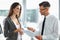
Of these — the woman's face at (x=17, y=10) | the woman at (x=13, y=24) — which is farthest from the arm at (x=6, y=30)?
the woman's face at (x=17, y=10)

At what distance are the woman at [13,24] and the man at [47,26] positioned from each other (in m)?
0.15

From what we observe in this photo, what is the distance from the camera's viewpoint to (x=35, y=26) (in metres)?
1.34

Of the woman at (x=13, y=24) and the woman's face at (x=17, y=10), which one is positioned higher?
the woman's face at (x=17, y=10)

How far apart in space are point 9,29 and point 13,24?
0.07 meters

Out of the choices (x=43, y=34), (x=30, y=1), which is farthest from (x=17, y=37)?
(x=30, y=1)

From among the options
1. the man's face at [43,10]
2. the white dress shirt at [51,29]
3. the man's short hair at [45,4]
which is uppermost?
the man's short hair at [45,4]

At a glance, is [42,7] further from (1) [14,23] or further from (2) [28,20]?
(1) [14,23]

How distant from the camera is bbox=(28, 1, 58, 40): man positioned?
1.31m

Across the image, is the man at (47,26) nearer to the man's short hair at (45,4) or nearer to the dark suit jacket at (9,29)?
the man's short hair at (45,4)

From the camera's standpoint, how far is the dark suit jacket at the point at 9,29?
1305mm

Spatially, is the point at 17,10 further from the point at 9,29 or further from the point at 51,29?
the point at 51,29

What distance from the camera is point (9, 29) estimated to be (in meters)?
1.31

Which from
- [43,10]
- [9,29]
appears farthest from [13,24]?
[43,10]

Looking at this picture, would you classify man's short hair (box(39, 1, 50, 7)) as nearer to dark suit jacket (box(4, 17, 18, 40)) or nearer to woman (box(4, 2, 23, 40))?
woman (box(4, 2, 23, 40))
